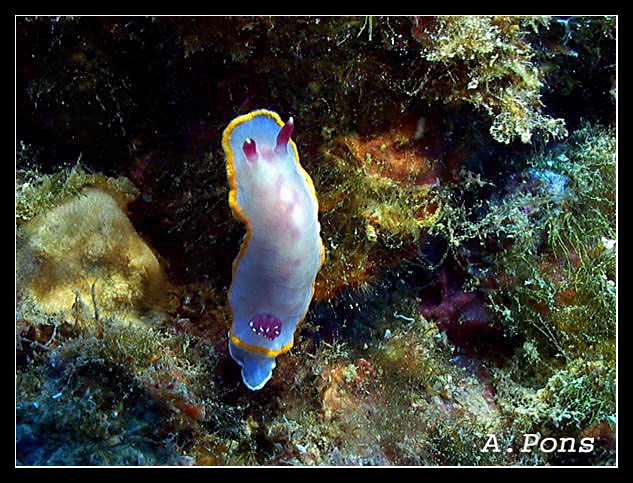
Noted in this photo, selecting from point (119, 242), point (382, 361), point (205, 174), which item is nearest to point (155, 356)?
point (119, 242)

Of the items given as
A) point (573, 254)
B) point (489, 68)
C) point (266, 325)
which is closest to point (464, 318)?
point (573, 254)

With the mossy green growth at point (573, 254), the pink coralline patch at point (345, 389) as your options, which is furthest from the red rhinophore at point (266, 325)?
the mossy green growth at point (573, 254)

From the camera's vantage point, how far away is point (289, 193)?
8.23 feet

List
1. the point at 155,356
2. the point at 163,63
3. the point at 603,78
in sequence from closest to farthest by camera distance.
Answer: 1. the point at 155,356
2. the point at 163,63
3. the point at 603,78

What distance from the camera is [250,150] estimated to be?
2.49 m

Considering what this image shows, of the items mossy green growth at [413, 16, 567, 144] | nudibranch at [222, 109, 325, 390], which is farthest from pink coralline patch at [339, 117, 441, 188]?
nudibranch at [222, 109, 325, 390]

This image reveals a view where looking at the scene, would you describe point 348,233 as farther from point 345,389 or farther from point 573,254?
point 573,254

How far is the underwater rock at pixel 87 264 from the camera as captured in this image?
3.15 metres

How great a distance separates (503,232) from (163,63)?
8.68 feet

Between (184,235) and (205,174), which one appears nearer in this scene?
(205,174)

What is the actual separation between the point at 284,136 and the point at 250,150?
19 centimetres

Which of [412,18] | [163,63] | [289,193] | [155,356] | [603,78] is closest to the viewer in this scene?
[289,193]

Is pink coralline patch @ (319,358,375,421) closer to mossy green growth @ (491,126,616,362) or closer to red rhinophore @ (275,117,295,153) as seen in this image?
mossy green growth @ (491,126,616,362)

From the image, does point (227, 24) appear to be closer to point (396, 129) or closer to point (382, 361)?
point (396, 129)
